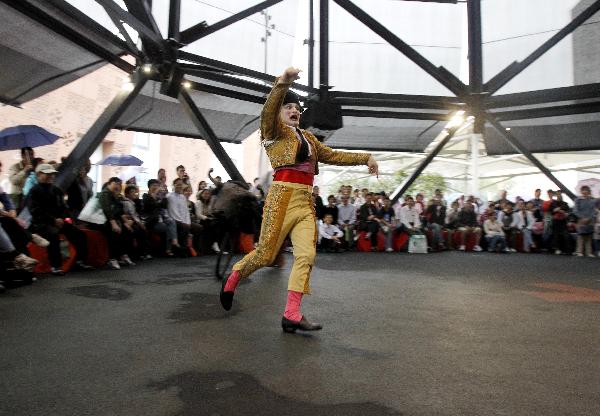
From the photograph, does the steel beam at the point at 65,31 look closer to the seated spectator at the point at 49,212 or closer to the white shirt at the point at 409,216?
the seated spectator at the point at 49,212

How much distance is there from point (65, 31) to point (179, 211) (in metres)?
3.53

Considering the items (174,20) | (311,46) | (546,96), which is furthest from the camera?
(311,46)

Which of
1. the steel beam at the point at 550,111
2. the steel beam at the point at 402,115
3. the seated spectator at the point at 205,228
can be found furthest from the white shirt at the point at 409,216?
the seated spectator at the point at 205,228

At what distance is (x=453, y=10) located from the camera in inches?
426

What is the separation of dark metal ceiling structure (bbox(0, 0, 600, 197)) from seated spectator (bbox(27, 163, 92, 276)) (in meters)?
0.69

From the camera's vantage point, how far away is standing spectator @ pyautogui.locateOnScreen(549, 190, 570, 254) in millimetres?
12211

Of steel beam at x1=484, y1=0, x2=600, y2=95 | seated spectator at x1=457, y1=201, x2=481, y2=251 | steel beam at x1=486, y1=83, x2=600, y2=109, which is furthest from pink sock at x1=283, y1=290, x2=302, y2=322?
seated spectator at x1=457, y1=201, x2=481, y2=251

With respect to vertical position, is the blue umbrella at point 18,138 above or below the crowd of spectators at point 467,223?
above

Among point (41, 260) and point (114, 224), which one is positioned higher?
point (114, 224)

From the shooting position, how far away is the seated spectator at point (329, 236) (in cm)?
1077

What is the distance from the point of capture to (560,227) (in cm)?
1234

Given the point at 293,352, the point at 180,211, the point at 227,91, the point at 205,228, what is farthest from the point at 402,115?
the point at 293,352

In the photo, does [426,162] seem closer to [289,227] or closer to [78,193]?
[78,193]

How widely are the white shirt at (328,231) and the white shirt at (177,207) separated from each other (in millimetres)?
3375
